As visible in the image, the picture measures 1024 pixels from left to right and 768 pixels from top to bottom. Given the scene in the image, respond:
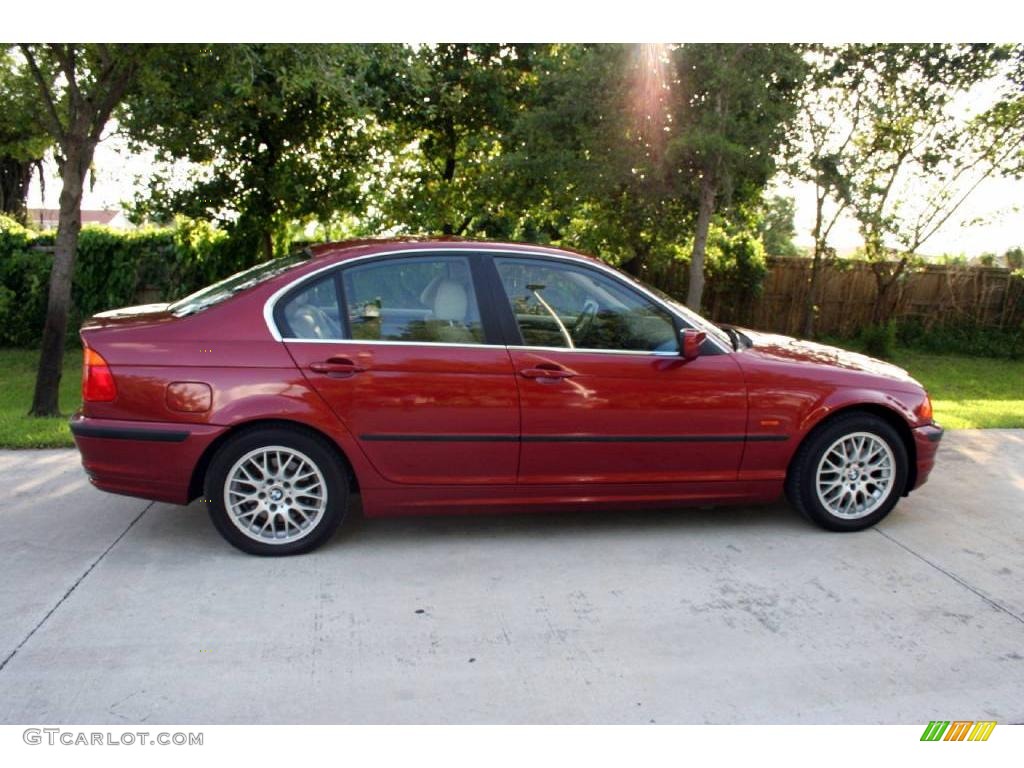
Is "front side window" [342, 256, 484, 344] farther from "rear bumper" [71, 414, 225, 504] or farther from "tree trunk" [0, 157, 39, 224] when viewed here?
"tree trunk" [0, 157, 39, 224]

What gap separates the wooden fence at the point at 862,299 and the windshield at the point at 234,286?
11.4 meters

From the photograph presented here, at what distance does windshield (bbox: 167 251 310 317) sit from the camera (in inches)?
175

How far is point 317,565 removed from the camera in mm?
4281

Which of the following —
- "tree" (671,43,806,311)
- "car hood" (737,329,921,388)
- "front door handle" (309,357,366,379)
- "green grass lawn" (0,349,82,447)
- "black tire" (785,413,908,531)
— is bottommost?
"green grass lawn" (0,349,82,447)

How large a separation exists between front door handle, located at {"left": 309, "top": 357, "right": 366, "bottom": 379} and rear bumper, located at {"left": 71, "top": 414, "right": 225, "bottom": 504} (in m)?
0.55

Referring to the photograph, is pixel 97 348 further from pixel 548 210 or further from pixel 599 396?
pixel 548 210

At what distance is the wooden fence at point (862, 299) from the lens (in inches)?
600

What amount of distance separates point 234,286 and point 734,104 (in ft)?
17.2

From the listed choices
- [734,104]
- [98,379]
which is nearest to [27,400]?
[98,379]

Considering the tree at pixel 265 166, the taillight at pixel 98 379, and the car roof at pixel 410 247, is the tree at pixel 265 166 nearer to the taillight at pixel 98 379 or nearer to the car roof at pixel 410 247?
the car roof at pixel 410 247

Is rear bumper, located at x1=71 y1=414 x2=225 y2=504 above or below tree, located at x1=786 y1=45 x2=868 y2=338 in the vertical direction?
below

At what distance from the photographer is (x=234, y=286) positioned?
459 cm

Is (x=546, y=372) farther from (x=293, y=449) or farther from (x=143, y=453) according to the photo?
(x=143, y=453)

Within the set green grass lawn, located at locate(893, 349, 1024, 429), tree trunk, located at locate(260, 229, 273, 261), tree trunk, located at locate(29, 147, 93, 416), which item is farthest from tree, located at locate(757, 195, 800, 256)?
tree trunk, located at locate(29, 147, 93, 416)
